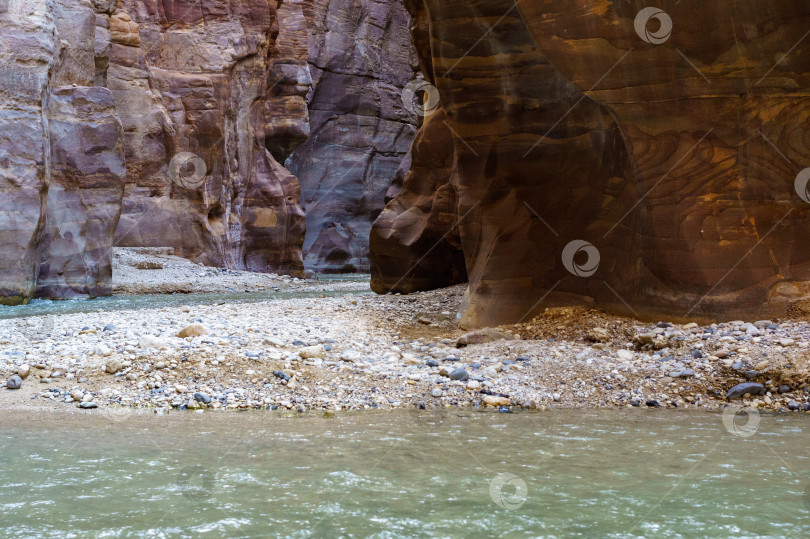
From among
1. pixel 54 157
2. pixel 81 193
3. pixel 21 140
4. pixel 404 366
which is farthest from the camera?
pixel 81 193

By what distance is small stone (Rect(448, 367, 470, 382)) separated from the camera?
6918 mm

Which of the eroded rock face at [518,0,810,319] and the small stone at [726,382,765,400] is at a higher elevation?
the eroded rock face at [518,0,810,319]

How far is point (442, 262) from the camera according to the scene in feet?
53.7

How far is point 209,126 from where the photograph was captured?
28469 millimetres

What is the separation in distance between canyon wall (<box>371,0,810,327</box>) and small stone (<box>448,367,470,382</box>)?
2.76 meters

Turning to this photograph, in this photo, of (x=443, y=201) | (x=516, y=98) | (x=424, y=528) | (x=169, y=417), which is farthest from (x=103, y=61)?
(x=424, y=528)

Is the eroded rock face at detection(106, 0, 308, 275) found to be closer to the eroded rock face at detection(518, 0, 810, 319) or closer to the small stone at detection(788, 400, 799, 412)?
the eroded rock face at detection(518, 0, 810, 319)

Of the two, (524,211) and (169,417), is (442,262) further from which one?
(169,417)

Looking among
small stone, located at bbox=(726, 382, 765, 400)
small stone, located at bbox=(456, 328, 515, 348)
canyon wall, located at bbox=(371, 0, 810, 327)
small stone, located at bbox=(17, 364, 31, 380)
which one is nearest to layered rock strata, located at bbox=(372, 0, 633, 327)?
canyon wall, located at bbox=(371, 0, 810, 327)

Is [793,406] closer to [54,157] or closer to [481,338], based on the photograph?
[481,338]

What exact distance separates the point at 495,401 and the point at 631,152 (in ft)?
12.3

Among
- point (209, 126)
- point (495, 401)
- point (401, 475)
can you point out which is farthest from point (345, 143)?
point (401, 475)

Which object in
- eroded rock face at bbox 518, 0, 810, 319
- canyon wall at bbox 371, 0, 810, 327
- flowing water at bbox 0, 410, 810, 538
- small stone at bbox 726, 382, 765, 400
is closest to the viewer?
flowing water at bbox 0, 410, 810, 538

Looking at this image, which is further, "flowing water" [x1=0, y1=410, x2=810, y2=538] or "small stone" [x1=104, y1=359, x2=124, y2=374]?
"small stone" [x1=104, y1=359, x2=124, y2=374]
